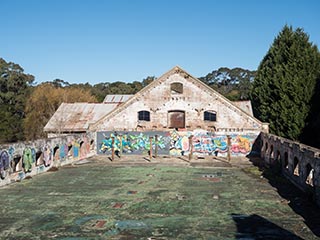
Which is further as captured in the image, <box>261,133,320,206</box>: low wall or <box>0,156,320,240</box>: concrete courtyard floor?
<box>261,133,320,206</box>: low wall

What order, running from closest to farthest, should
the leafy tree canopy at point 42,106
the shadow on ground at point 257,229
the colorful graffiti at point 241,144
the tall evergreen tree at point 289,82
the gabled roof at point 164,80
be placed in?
the shadow on ground at point 257,229, the colorful graffiti at point 241,144, the gabled roof at point 164,80, the tall evergreen tree at point 289,82, the leafy tree canopy at point 42,106

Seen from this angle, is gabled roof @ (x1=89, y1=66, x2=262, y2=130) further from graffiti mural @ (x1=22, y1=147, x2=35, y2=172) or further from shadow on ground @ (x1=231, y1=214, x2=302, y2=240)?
shadow on ground @ (x1=231, y1=214, x2=302, y2=240)

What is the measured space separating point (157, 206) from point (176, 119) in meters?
17.2

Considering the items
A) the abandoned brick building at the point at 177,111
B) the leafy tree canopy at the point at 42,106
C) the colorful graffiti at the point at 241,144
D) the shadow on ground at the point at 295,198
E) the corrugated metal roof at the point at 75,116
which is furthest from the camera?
the leafy tree canopy at the point at 42,106

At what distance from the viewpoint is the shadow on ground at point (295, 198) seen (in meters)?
11.8

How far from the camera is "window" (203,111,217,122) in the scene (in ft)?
97.5

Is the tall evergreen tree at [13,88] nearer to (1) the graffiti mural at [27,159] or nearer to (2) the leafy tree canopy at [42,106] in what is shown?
(2) the leafy tree canopy at [42,106]

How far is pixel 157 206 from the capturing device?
46.4 ft

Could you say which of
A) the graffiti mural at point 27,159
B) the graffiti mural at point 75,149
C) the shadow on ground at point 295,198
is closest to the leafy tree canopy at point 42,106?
the graffiti mural at point 75,149

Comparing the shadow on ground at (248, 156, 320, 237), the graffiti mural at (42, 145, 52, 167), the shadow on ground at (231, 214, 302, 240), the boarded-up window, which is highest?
the boarded-up window

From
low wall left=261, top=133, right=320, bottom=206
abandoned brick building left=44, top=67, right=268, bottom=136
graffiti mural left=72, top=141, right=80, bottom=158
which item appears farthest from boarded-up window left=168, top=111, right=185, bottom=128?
low wall left=261, top=133, right=320, bottom=206

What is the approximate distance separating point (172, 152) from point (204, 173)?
8009mm

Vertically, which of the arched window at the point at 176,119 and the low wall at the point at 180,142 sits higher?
the arched window at the point at 176,119

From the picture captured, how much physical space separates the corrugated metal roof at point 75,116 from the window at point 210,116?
10107 millimetres
